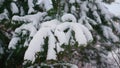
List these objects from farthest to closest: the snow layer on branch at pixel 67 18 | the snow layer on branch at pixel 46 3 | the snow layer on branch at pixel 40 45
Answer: the snow layer on branch at pixel 46 3 < the snow layer on branch at pixel 67 18 < the snow layer on branch at pixel 40 45

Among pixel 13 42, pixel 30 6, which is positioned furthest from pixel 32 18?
pixel 30 6

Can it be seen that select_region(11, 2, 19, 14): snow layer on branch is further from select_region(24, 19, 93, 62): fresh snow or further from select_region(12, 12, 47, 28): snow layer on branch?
select_region(24, 19, 93, 62): fresh snow

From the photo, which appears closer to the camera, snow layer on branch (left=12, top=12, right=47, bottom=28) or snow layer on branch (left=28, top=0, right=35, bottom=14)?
snow layer on branch (left=12, top=12, right=47, bottom=28)

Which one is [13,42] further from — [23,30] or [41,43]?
[41,43]

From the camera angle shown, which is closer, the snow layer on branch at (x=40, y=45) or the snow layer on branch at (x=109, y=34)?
the snow layer on branch at (x=40, y=45)

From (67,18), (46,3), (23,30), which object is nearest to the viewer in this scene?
(67,18)

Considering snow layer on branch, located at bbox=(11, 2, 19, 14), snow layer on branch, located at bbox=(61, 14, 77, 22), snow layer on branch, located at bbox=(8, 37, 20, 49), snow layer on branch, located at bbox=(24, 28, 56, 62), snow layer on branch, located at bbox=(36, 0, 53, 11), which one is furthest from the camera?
snow layer on branch, located at bbox=(11, 2, 19, 14)

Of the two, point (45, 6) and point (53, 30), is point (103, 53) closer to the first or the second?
point (45, 6)

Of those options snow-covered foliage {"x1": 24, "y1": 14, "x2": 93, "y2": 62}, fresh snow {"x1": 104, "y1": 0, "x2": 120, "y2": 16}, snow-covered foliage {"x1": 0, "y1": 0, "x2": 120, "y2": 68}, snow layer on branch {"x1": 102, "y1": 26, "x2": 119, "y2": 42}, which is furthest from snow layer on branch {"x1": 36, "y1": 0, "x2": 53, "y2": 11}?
fresh snow {"x1": 104, "y1": 0, "x2": 120, "y2": 16}

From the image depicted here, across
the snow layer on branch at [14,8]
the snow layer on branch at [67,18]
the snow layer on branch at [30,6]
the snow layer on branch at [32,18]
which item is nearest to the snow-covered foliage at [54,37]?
the snow layer on branch at [67,18]

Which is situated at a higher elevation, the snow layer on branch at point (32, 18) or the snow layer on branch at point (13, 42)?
the snow layer on branch at point (32, 18)

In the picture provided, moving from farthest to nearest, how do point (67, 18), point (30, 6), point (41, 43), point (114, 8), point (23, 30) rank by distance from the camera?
point (114, 8) < point (30, 6) < point (23, 30) < point (67, 18) < point (41, 43)

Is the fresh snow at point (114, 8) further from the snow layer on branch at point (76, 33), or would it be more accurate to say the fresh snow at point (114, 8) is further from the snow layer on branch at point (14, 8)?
the snow layer on branch at point (76, 33)

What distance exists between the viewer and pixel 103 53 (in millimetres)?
2871
